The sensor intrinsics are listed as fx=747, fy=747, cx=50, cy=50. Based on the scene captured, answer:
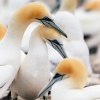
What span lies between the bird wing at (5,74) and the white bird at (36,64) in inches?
12.8

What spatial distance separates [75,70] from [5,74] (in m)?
0.89

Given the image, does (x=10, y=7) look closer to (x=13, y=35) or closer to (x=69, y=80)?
(x=13, y=35)

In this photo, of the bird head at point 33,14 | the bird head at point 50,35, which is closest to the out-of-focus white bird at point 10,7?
the bird head at point 50,35

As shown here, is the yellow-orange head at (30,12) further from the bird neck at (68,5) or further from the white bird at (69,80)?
the bird neck at (68,5)

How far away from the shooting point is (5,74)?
9.03 meters

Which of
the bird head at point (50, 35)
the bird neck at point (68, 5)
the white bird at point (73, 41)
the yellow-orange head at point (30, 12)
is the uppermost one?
the bird neck at point (68, 5)

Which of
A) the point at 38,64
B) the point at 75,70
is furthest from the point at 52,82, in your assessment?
the point at 38,64

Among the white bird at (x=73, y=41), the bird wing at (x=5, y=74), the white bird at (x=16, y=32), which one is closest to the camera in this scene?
the bird wing at (x=5, y=74)

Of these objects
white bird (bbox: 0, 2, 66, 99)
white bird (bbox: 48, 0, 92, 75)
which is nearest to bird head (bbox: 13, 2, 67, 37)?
white bird (bbox: 0, 2, 66, 99)

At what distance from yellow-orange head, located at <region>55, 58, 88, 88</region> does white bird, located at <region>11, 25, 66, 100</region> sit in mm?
654

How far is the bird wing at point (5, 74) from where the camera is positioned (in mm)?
9023

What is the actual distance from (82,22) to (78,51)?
22.4 feet

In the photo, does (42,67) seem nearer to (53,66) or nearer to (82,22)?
(53,66)

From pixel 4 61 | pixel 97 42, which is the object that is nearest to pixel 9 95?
pixel 4 61
